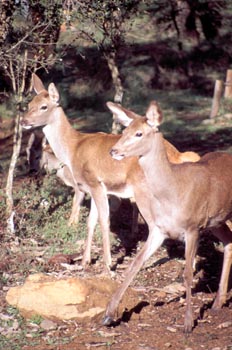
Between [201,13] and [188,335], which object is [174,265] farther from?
[201,13]

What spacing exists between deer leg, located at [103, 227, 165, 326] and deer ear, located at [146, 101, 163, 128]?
110 centimetres

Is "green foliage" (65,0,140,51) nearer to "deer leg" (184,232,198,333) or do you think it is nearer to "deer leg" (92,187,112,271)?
"deer leg" (92,187,112,271)

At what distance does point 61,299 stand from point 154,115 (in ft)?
6.75

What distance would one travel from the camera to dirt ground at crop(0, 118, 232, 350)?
24.6 ft

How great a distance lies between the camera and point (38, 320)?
26.2ft

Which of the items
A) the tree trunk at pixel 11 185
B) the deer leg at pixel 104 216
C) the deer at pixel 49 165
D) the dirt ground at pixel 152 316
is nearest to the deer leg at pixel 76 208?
the deer at pixel 49 165

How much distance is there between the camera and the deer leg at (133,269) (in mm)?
7907

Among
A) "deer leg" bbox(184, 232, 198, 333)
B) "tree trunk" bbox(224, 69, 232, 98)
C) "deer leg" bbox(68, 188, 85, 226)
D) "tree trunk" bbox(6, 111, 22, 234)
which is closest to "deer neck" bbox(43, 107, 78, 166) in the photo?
"tree trunk" bbox(6, 111, 22, 234)

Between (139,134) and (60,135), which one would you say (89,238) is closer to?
(60,135)

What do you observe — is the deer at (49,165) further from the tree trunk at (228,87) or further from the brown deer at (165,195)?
the tree trunk at (228,87)

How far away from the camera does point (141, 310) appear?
8.52 metres

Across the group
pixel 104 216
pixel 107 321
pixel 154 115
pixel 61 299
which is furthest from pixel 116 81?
pixel 107 321

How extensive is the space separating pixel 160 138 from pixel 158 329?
1.91m

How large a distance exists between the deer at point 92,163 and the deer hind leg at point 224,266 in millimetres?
1145
